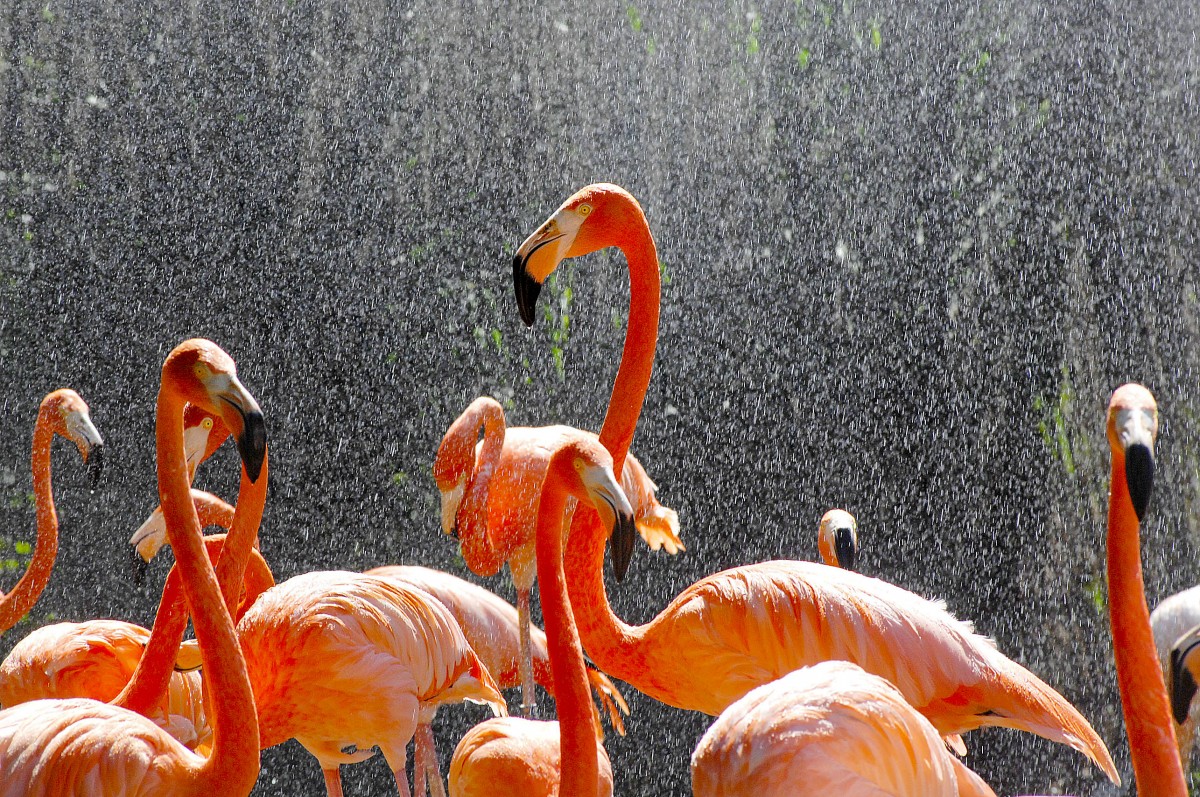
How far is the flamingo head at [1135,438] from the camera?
1.90m

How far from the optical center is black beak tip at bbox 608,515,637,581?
1.95 metres

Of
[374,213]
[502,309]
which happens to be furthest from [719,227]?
[374,213]

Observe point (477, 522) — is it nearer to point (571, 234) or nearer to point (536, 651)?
point (536, 651)

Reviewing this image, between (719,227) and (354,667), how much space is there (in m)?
3.76

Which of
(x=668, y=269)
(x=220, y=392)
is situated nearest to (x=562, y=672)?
(x=220, y=392)

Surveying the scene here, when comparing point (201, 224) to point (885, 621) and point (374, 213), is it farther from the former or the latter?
point (885, 621)

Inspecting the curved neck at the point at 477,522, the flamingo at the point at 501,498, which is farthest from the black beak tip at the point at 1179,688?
the curved neck at the point at 477,522

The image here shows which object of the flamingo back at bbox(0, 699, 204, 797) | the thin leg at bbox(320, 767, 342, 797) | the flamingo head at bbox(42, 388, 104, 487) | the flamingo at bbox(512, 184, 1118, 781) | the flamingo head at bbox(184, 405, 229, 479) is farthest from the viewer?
the flamingo head at bbox(42, 388, 104, 487)

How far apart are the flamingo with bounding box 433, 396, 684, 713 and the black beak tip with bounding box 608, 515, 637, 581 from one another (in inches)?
53.8

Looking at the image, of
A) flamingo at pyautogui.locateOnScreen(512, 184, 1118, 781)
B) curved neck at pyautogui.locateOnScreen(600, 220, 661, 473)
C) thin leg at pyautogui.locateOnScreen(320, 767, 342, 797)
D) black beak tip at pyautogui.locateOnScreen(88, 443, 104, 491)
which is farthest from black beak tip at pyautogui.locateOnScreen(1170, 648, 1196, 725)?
black beak tip at pyautogui.locateOnScreen(88, 443, 104, 491)

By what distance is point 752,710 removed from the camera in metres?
1.93

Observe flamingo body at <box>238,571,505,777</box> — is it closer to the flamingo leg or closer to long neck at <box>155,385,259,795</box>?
the flamingo leg

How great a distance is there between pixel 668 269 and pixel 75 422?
3.10 m

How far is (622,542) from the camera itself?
195cm
